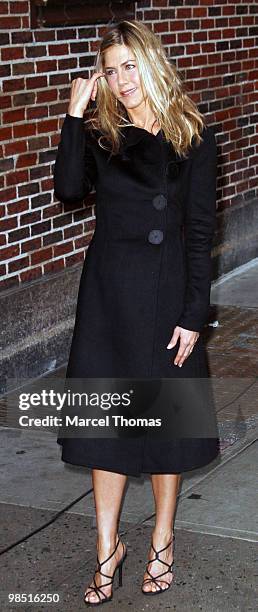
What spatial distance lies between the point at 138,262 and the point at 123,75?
653mm

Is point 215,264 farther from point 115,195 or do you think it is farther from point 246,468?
point 115,195

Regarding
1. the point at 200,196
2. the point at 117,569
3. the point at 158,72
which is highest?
the point at 158,72

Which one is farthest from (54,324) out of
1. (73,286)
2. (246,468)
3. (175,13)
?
(175,13)

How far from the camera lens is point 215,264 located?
9.60 meters

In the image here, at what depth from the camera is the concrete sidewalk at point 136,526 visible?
438 centimetres

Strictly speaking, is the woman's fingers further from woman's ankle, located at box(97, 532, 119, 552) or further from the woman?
woman's ankle, located at box(97, 532, 119, 552)

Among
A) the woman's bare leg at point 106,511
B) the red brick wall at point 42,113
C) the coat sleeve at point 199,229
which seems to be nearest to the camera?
the coat sleeve at point 199,229

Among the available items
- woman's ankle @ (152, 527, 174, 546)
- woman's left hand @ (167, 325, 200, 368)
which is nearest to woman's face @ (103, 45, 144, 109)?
woman's left hand @ (167, 325, 200, 368)

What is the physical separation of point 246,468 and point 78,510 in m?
0.94

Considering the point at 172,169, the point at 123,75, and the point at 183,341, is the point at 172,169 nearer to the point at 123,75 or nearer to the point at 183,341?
the point at 123,75

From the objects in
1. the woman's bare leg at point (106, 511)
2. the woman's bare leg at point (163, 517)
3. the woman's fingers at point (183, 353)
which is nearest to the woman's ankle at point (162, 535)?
the woman's bare leg at point (163, 517)

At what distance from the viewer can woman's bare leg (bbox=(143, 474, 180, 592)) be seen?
14.2ft

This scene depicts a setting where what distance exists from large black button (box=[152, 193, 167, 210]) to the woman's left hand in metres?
0.44

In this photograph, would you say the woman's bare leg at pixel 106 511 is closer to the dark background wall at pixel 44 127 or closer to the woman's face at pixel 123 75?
the woman's face at pixel 123 75
